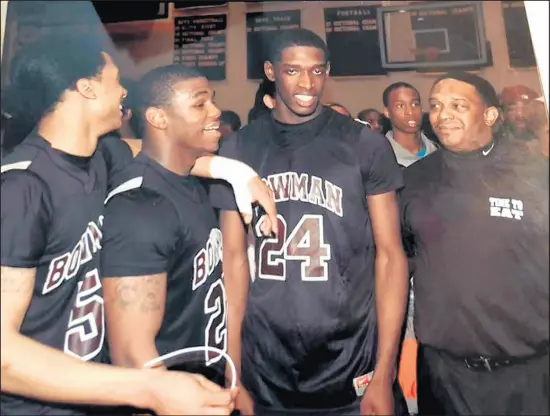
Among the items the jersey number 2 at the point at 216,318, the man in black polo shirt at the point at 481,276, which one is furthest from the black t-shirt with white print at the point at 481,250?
the jersey number 2 at the point at 216,318

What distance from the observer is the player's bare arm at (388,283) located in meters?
0.94

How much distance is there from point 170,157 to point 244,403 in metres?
0.45

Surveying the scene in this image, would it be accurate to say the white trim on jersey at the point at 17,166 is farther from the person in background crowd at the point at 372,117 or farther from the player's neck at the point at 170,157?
the person in background crowd at the point at 372,117

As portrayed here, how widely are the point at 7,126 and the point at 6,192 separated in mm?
142

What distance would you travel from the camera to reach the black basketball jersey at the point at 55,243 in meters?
0.84

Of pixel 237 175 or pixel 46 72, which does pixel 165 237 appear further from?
pixel 46 72

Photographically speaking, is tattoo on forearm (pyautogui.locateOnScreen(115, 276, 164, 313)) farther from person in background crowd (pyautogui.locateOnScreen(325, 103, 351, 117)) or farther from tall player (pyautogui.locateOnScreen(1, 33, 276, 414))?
person in background crowd (pyautogui.locateOnScreen(325, 103, 351, 117))

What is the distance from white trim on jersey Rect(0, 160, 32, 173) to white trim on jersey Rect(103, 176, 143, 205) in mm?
139

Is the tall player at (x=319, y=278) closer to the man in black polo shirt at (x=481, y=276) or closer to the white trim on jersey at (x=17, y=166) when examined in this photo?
the man in black polo shirt at (x=481, y=276)

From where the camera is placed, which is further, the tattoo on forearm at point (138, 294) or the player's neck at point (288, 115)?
the player's neck at point (288, 115)

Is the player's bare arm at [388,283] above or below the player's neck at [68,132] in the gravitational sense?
below

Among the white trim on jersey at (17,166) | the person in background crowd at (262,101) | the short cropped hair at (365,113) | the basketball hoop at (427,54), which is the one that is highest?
the basketball hoop at (427,54)

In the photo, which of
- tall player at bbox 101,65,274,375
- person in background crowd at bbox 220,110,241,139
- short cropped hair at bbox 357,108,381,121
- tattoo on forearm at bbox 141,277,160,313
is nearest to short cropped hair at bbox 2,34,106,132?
tall player at bbox 101,65,274,375

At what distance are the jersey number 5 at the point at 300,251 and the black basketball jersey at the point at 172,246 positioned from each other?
9 centimetres
